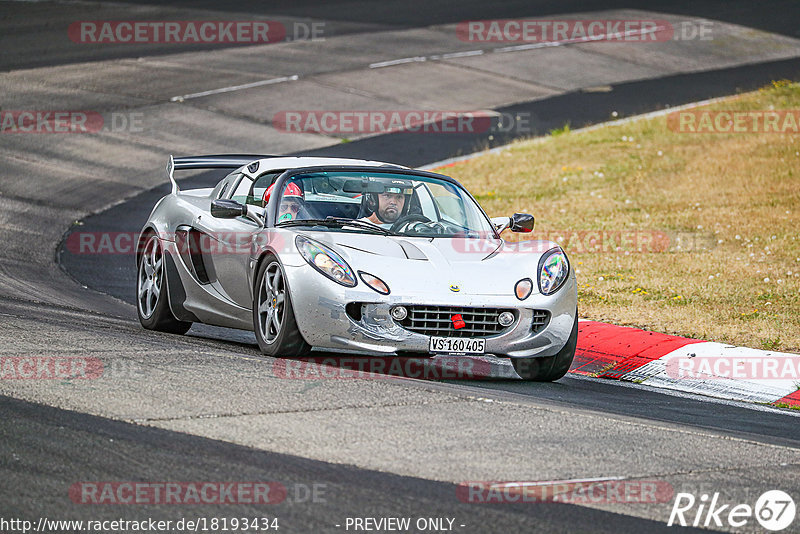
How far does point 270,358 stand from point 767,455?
126 inches

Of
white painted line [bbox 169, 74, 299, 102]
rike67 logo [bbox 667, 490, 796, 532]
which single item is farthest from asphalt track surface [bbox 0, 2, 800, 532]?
white painted line [bbox 169, 74, 299, 102]

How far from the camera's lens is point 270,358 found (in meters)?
7.93

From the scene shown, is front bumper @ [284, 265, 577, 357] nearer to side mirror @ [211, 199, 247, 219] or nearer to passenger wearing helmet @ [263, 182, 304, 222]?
passenger wearing helmet @ [263, 182, 304, 222]

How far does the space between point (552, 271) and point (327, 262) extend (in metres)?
1.54

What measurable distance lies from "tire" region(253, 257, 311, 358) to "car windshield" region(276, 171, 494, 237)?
522 millimetres

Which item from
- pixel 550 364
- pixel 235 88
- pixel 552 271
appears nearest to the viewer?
pixel 552 271

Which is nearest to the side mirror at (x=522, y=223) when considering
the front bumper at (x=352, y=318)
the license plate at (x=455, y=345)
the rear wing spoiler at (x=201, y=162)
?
the front bumper at (x=352, y=318)

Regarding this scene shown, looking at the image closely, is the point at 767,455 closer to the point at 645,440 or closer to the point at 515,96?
the point at 645,440

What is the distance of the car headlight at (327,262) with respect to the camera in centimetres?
777

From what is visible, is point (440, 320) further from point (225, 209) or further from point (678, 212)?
point (678, 212)

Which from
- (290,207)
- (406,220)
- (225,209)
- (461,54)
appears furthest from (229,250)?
(461,54)

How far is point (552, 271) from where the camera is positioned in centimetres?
829

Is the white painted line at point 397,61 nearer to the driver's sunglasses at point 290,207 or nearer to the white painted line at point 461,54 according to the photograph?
the white painted line at point 461,54

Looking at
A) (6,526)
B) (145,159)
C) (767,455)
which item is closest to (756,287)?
(767,455)
